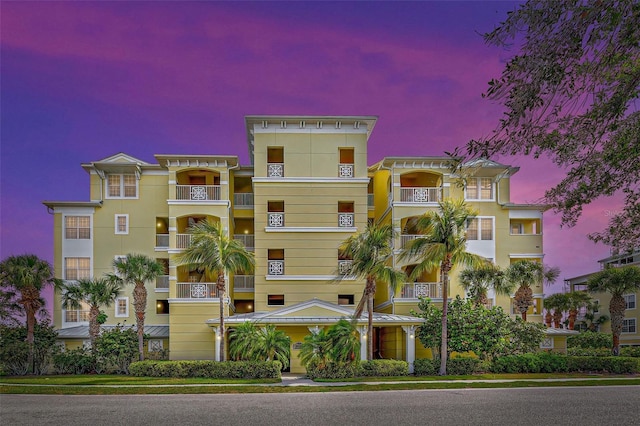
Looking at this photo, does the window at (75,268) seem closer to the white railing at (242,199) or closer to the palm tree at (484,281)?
the white railing at (242,199)

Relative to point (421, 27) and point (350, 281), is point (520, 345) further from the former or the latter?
point (421, 27)

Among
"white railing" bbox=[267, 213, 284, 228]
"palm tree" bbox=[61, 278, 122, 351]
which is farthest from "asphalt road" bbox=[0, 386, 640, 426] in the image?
"white railing" bbox=[267, 213, 284, 228]

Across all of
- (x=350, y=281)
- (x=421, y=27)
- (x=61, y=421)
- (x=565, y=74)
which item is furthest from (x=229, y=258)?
(x=565, y=74)

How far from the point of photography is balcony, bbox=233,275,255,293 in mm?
37125

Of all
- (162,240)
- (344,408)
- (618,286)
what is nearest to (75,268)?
(162,240)

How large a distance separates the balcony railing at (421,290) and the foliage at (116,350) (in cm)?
1676

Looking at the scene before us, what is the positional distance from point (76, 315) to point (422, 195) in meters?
25.3

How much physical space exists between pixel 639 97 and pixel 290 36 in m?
15.9

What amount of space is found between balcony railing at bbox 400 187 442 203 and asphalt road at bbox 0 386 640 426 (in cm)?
1643

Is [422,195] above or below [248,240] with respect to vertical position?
above

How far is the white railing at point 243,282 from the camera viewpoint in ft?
122

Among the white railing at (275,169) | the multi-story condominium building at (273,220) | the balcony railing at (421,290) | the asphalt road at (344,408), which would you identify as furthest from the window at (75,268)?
the balcony railing at (421,290)

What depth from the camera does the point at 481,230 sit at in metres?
38.2

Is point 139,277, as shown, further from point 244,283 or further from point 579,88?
point 579,88
